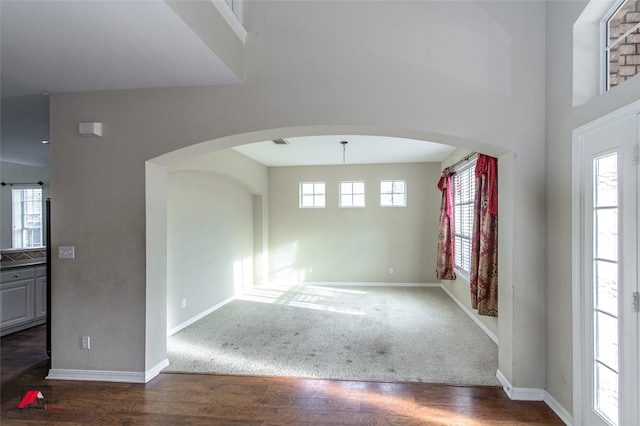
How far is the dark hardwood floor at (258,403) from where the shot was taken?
86.4 inches

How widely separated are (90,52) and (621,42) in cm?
351

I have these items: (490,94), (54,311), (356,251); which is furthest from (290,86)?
(356,251)

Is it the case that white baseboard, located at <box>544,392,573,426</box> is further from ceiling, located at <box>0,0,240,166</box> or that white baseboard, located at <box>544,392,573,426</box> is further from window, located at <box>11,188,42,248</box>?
window, located at <box>11,188,42,248</box>

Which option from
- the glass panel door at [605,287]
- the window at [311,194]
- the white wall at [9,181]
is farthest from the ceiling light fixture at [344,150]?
the white wall at [9,181]

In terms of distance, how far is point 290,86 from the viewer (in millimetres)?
2580

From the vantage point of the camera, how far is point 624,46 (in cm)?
185

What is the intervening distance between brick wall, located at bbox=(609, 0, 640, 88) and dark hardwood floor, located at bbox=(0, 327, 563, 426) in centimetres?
240

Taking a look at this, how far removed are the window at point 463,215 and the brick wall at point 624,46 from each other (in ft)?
7.52

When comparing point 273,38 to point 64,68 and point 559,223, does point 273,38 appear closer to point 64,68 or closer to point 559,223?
point 64,68

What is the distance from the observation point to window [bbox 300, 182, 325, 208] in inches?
271

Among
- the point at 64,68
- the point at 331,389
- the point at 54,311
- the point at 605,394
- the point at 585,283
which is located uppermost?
the point at 64,68

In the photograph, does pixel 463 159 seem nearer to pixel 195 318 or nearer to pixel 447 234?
pixel 447 234

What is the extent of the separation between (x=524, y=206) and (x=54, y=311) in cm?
428

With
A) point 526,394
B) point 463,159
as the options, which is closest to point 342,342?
point 526,394
